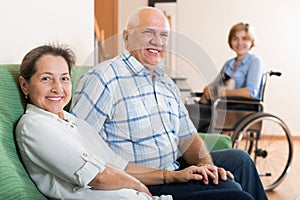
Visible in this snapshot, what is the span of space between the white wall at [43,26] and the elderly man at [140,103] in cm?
12

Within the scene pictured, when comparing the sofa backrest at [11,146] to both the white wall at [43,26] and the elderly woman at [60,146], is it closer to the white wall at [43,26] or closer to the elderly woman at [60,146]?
the elderly woman at [60,146]

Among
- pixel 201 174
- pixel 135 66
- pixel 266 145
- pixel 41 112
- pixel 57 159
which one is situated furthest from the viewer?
pixel 266 145

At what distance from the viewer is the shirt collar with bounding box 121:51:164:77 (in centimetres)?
145

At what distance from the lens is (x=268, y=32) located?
20.7 feet

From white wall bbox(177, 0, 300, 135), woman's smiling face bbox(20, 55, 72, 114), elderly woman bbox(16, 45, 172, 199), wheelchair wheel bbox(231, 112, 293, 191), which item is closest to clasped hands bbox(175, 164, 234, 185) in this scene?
elderly woman bbox(16, 45, 172, 199)

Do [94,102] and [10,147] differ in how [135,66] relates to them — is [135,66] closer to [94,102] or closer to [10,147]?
[94,102]

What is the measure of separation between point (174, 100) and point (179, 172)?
211 millimetres

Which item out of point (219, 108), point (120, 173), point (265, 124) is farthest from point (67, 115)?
point (265, 124)

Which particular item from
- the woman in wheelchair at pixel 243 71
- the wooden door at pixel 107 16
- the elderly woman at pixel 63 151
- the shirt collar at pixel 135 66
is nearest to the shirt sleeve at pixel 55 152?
the elderly woman at pixel 63 151

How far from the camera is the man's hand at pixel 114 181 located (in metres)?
1.30

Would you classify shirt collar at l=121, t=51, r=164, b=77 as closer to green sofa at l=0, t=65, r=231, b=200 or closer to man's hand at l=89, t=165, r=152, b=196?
green sofa at l=0, t=65, r=231, b=200

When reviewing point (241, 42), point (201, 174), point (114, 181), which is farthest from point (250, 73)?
point (114, 181)

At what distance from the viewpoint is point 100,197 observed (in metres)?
1.30

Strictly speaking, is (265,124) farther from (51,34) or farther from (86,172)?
(86,172)
